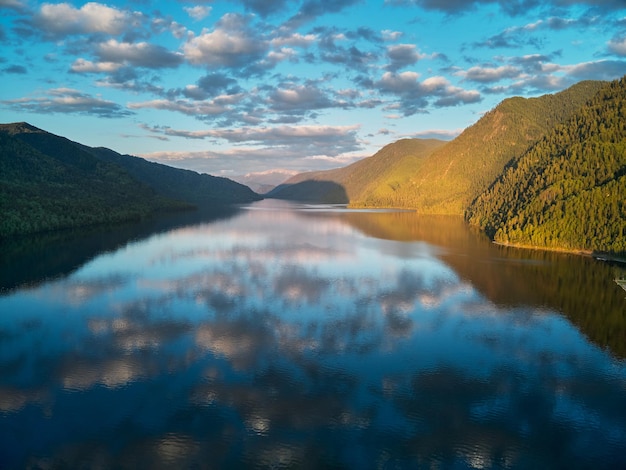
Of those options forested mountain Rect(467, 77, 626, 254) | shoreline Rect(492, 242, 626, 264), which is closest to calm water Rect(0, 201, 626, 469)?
shoreline Rect(492, 242, 626, 264)

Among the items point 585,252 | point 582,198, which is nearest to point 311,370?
point 585,252

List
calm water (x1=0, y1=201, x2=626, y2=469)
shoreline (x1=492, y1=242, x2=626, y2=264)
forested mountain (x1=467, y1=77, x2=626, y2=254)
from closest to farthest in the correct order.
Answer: calm water (x1=0, y1=201, x2=626, y2=469)
shoreline (x1=492, y1=242, x2=626, y2=264)
forested mountain (x1=467, y1=77, x2=626, y2=254)

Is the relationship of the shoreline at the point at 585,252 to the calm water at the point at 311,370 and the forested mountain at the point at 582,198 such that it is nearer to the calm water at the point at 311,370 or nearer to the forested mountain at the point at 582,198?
the forested mountain at the point at 582,198

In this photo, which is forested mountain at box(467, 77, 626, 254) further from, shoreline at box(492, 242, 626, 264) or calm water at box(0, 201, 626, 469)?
calm water at box(0, 201, 626, 469)

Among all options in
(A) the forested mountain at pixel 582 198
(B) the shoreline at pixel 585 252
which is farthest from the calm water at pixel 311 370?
(A) the forested mountain at pixel 582 198

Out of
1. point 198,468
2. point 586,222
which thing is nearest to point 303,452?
point 198,468

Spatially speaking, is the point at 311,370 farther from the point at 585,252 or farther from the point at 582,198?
the point at 582,198
